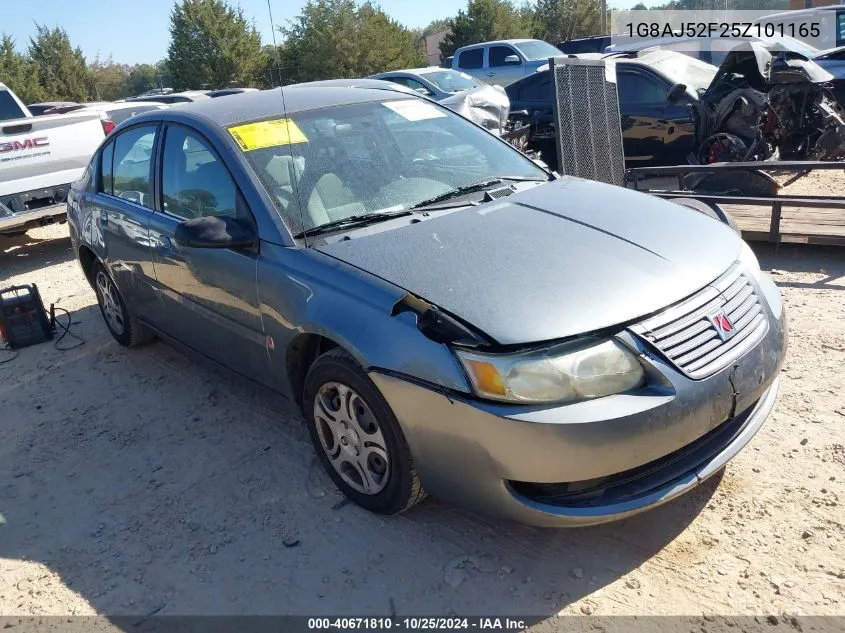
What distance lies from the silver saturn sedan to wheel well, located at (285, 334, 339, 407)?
0.01 meters

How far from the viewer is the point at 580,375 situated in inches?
93.0

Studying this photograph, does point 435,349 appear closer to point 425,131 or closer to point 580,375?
point 580,375

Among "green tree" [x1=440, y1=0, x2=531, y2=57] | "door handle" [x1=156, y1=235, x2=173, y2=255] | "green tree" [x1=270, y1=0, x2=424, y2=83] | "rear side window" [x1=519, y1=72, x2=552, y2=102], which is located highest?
"green tree" [x1=440, y1=0, x2=531, y2=57]

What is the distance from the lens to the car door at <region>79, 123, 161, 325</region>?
4.17 metres

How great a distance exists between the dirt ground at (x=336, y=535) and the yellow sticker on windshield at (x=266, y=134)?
1.27 m

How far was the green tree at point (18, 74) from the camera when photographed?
27.4 m

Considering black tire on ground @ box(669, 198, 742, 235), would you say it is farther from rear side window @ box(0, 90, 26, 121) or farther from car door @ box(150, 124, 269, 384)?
rear side window @ box(0, 90, 26, 121)

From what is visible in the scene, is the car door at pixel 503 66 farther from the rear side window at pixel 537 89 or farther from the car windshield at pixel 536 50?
the rear side window at pixel 537 89

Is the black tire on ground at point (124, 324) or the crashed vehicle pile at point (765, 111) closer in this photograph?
the black tire on ground at point (124, 324)

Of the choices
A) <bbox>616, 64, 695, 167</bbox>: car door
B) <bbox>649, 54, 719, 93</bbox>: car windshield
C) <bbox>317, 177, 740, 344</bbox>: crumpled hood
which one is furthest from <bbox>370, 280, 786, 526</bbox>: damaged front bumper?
<bbox>649, 54, 719, 93</bbox>: car windshield

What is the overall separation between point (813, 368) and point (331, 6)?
482 inches

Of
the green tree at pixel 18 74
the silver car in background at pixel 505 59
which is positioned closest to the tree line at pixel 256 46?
the green tree at pixel 18 74

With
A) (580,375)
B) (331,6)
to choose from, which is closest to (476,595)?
(580,375)

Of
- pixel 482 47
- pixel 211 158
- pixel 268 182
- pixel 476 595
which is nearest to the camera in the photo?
pixel 476 595
